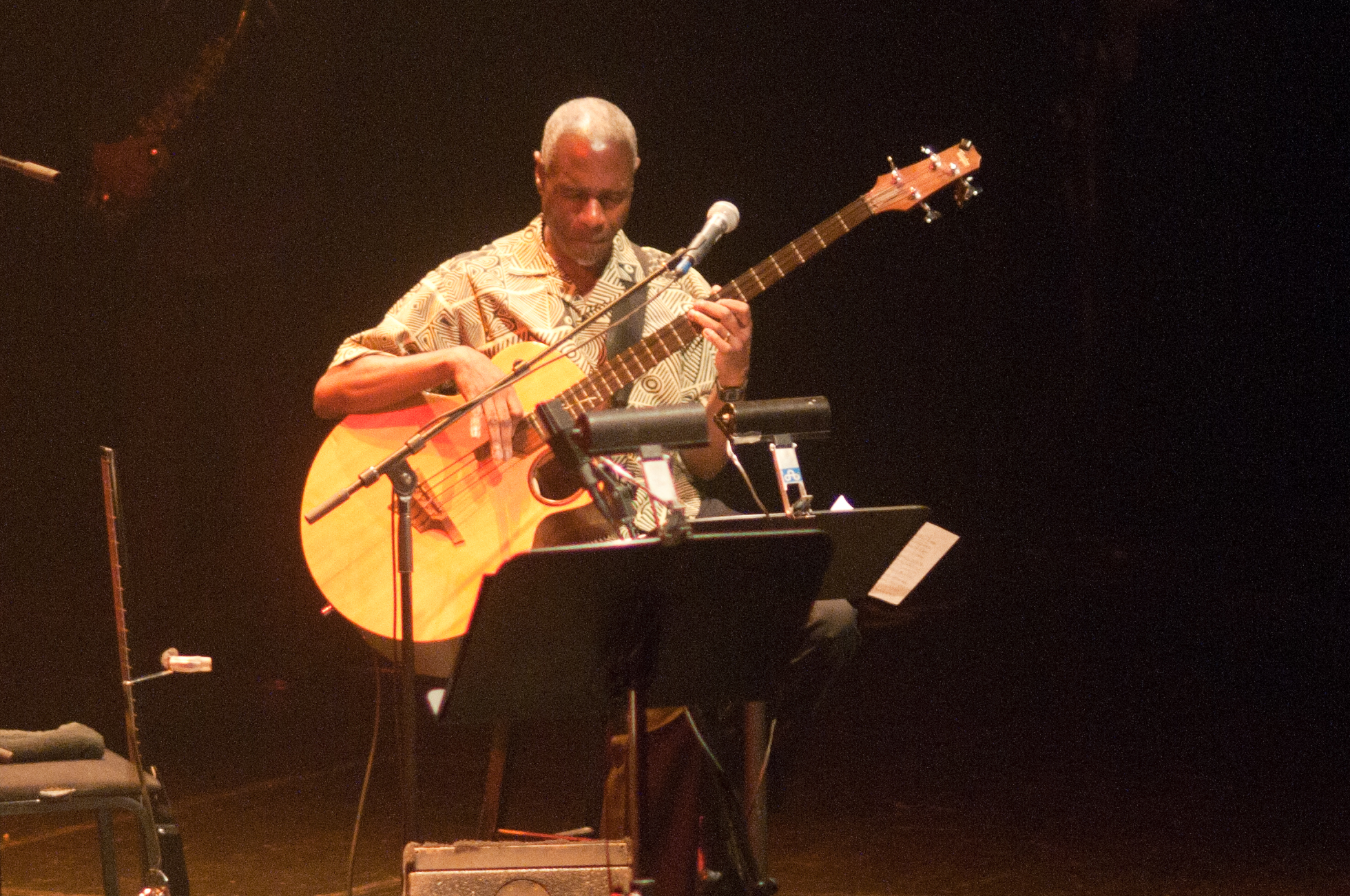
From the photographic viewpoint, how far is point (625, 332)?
3.06m

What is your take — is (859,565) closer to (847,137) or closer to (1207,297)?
(847,137)

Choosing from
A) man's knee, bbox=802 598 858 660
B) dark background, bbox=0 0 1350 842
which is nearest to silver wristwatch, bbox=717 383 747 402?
man's knee, bbox=802 598 858 660

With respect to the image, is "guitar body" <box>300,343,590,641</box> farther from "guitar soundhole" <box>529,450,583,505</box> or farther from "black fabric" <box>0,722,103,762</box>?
"black fabric" <box>0,722,103,762</box>

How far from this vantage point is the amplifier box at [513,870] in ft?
6.79

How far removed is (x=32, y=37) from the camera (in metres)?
5.17

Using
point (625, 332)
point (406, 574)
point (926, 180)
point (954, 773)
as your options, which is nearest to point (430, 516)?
point (406, 574)

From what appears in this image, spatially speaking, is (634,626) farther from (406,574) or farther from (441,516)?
(441,516)

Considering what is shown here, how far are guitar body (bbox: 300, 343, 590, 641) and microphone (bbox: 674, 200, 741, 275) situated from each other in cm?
45

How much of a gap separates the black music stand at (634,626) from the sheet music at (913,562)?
46 cm

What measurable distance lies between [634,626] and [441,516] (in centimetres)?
90

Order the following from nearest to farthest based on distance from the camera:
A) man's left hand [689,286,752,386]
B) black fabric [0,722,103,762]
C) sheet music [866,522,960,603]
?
black fabric [0,722,103,762], sheet music [866,522,960,603], man's left hand [689,286,752,386]

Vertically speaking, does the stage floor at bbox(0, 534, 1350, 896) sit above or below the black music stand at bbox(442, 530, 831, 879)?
below

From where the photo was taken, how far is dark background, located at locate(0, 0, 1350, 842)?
211 inches

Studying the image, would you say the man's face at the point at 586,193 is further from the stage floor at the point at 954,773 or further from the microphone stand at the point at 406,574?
the stage floor at the point at 954,773
